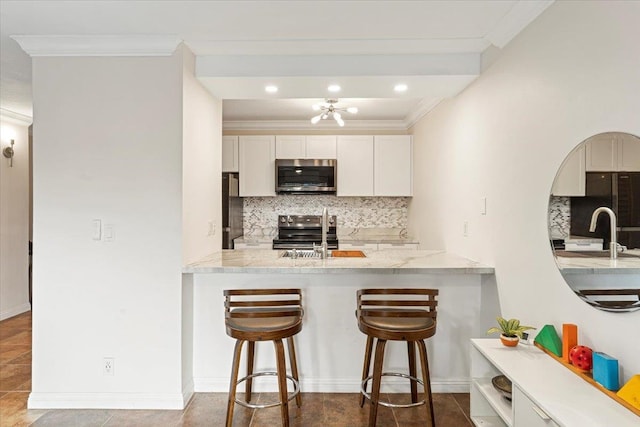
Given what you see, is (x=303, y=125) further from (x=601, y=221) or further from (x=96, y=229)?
(x=601, y=221)

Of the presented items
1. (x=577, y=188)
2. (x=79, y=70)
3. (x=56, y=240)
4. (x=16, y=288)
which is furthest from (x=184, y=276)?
(x=16, y=288)

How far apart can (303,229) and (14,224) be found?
354 cm

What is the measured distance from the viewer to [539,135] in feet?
6.79

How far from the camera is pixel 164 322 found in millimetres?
2613

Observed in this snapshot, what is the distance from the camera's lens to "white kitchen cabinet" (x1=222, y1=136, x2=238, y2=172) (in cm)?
506

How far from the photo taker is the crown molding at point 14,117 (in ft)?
14.7

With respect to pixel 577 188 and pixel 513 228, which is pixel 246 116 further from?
pixel 577 188

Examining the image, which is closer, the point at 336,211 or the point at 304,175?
the point at 304,175

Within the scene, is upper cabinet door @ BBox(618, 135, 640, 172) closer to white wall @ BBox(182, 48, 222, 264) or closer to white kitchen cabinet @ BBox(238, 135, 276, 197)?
white wall @ BBox(182, 48, 222, 264)

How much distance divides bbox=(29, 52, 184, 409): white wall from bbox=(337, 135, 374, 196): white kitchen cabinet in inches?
109

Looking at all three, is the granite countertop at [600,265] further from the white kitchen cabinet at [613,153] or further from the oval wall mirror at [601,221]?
the white kitchen cabinet at [613,153]

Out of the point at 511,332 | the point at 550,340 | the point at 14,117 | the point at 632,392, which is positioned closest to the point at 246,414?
the point at 511,332

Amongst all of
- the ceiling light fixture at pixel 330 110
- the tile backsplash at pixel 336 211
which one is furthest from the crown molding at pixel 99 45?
the tile backsplash at pixel 336 211

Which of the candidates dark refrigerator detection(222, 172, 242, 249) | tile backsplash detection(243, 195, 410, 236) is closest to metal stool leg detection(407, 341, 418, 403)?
dark refrigerator detection(222, 172, 242, 249)
